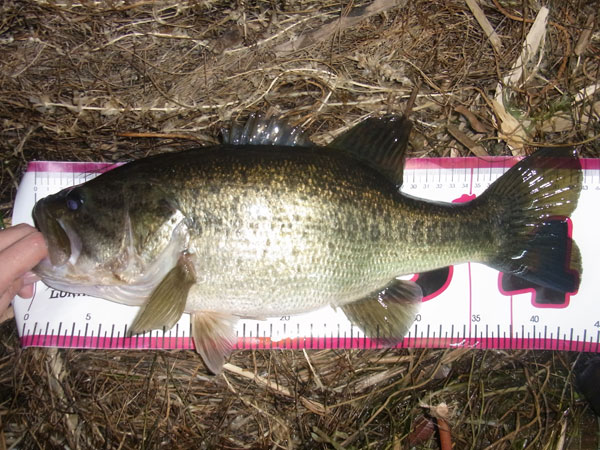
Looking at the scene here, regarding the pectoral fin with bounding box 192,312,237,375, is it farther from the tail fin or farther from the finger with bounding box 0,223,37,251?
the tail fin

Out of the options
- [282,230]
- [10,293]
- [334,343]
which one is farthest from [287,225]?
[10,293]

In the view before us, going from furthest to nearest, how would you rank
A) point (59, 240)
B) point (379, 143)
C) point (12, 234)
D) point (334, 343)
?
1. point (334, 343)
2. point (379, 143)
3. point (12, 234)
4. point (59, 240)

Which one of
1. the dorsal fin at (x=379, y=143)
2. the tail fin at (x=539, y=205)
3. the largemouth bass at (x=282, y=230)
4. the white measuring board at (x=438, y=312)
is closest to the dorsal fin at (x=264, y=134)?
the largemouth bass at (x=282, y=230)

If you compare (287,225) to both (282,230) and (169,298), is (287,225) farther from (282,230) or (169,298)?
(169,298)

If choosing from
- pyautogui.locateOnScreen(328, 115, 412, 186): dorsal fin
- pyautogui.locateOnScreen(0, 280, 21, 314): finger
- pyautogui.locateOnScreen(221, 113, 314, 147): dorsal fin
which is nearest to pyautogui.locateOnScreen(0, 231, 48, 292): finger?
pyautogui.locateOnScreen(0, 280, 21, 314): finger

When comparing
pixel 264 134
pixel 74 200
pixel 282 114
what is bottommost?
pixel 74 200
